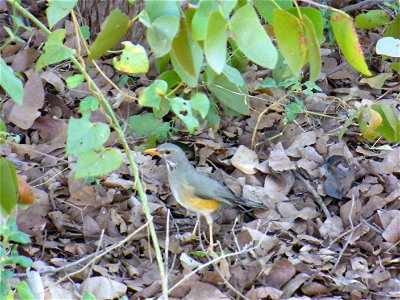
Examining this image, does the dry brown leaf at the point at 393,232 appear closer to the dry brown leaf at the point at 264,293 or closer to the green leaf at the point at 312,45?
the dry brown leaf at the point at 264,293

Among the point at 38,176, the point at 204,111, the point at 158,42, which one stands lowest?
the point at 38,176

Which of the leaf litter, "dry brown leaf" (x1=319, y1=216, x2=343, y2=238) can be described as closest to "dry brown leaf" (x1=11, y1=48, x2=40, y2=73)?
the leaf litter

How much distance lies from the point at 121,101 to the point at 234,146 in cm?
92

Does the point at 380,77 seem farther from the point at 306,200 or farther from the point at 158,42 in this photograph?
the point at 158,42

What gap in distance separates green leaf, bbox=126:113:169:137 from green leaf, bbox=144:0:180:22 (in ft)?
8.25

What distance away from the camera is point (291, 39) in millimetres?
2803

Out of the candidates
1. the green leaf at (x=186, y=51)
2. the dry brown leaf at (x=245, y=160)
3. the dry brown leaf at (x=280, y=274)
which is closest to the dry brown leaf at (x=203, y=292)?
the dry brown leaf at (x=280, y=274)

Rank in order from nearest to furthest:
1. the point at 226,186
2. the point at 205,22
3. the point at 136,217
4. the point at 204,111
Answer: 1. the point at 205,22
2. the point at 204,111
3. the point at 136,217
4. the point at 226,186

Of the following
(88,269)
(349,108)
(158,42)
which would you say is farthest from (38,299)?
(349,108)

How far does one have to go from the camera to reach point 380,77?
249 inches

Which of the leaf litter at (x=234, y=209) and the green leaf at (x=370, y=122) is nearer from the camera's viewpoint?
the leaf litter at (x=234, y=209)

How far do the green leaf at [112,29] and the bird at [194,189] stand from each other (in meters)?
1.95

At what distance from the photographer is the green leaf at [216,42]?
261 centimetres

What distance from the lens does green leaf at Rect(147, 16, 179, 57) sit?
8.84 feet
